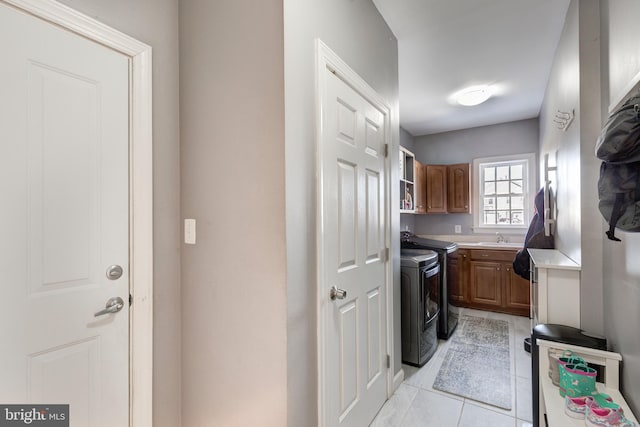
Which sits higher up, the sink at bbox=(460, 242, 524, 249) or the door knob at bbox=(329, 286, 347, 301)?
the door knob at bbox=(329, 286, 347, 301)

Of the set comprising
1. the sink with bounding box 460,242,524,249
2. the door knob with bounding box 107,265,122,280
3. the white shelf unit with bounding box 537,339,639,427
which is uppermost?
the door knob with bounding box 107,265,122,280

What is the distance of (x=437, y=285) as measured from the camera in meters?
2.92

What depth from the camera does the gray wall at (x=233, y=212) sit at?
1.19 metres

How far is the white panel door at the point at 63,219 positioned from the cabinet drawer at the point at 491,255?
4056 millimetres

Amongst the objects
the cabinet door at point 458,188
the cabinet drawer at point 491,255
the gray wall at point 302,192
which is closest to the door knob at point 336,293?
the gray wall at point 302,192

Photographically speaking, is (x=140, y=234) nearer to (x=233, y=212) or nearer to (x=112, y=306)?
(x=112, y=306)

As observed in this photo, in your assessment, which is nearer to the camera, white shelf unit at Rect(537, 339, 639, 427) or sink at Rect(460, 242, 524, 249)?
white shelf unit at Rect(537, 339, 639, 427)

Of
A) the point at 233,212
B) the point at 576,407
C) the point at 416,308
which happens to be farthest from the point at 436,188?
the point at 233,212

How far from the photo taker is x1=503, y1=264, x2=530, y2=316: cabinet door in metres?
3.75

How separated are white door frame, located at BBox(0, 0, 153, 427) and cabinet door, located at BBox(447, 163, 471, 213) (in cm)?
431

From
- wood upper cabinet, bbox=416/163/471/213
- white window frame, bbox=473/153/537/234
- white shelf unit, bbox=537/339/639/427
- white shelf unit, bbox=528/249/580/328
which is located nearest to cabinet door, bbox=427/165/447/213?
wood upper cabinet, bbox=416/163/471/213

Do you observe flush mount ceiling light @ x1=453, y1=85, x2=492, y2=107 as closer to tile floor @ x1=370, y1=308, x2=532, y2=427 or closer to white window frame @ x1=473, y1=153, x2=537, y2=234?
white window frame @ x1=473, y1=153, x2=537, y2=234

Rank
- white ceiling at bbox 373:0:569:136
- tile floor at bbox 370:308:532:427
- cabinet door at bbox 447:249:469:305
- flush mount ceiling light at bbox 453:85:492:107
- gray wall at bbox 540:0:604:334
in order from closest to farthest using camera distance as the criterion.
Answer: gray wall at bbox 540:0:604:334 → tile floor at bbox 370:308:532:427 → white ceiling at bbox 373:0:569:136 → flush mount ceiling light at bbox 453:85:492:107 → cabinet door at bbox 447:249:469:305

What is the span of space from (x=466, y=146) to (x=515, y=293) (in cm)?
228
